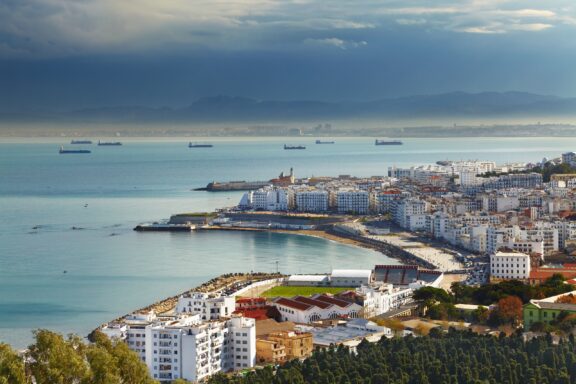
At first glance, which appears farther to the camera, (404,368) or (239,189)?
(239,189)

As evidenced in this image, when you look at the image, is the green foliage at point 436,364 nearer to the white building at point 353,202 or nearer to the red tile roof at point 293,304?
the red tile roof at point 293,304

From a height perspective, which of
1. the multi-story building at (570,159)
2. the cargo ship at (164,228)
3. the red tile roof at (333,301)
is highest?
the multi-story building at (570,159)

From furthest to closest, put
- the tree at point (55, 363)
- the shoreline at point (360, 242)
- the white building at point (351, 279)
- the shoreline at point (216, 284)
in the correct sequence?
the shoreline at point (360, 242) < the white building at point (351, 279) < the shoreline at point (216, 284) < the tree at point (55, 363)

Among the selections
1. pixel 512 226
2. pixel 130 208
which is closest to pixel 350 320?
pixel 512 226

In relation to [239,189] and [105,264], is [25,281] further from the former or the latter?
[239,189]

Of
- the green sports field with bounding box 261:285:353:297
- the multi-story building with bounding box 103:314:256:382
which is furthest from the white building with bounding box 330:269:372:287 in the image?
the multi-story building with bounding box 103:314:256:382

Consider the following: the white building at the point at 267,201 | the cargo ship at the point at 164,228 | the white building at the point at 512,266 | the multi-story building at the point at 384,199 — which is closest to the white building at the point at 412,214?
the multi-story building at the point at 384,199
